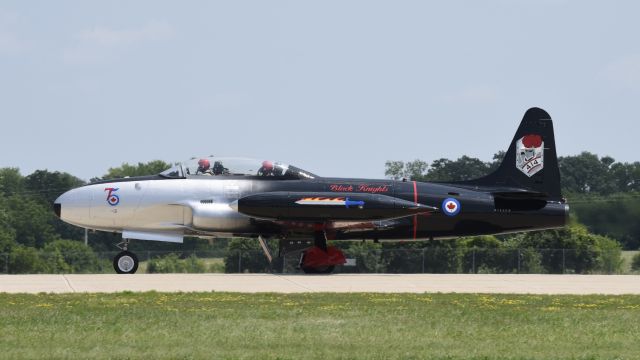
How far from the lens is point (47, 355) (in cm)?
1380

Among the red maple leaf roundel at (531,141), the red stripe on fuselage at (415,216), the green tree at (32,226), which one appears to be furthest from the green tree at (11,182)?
the red stripe on fuselage at (415,216)

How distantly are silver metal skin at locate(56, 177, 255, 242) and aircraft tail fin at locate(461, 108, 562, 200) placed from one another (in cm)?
681

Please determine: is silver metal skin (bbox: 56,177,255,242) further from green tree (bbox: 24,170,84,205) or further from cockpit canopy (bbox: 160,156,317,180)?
green tree (bbox: 24,170,84,205)

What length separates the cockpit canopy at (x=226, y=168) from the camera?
2897cm

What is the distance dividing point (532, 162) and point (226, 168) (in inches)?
332

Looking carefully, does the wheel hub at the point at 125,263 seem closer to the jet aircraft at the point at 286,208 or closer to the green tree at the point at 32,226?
the jet aircraft at the point at 286,208

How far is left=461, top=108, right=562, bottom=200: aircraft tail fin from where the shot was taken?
3075cm

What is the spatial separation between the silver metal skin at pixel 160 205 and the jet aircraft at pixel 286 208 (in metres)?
0.03

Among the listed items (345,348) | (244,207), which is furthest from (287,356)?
(244,207)

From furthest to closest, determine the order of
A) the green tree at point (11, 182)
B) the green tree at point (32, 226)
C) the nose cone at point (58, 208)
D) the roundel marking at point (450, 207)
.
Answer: the green tree at point (11, 182), the green tree at point (32, 226), the roundel marking at point (450, 207), the nose cone at point (58, 208)

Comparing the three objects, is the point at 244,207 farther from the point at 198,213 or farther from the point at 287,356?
the point at 287,356

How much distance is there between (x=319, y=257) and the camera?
94.8ft

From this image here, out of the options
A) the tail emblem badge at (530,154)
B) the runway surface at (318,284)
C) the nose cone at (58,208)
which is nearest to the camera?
the runway surface at (318,284)

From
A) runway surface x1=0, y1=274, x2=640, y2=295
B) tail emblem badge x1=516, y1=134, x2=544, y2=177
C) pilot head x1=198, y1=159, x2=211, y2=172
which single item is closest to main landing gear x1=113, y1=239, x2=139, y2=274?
runway surface x1=0, y1=274, x2=640, y2=295
